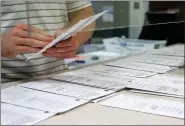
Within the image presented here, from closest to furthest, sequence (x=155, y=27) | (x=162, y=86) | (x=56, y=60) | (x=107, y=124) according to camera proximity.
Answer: (x=107, y=124)
(x=162, y=86)
(x=56, y=60)
(x=155, y=27)

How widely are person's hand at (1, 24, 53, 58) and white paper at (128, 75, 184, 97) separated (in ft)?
1.13

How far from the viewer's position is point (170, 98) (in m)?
0.85

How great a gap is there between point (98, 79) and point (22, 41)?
29 cm

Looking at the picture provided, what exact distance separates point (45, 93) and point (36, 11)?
473 millimetres

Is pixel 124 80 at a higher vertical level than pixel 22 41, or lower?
lower

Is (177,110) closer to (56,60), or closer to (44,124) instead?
(44,124)

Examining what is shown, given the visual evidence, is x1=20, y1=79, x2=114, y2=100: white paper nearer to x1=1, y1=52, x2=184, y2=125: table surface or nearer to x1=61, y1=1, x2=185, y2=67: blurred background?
x1=1, y1=52, x2=184, y2=125: table surface

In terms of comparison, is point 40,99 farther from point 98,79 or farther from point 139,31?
point 139,31

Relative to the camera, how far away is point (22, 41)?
101 cm

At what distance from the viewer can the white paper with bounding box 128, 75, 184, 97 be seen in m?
0.91

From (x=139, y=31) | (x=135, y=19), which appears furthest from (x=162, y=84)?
(x=135, y=19)

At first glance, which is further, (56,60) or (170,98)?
(56,60)

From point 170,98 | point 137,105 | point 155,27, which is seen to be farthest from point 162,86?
point 155,27

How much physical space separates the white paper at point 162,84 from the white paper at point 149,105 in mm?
88
